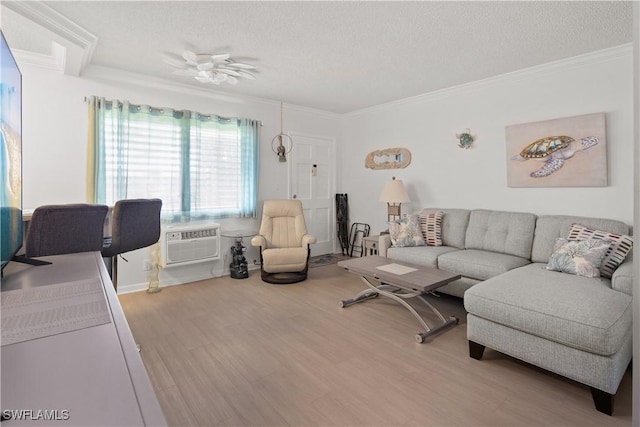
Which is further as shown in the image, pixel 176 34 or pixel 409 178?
pixel 409 178

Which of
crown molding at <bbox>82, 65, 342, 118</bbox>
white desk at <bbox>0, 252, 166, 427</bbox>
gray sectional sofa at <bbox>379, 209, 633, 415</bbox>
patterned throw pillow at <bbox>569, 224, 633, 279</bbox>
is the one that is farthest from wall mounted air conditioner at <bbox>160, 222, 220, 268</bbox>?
patterned throw pillow at <bbox>569, 224, 633, 279</bbox>

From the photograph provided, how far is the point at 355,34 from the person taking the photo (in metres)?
2.64

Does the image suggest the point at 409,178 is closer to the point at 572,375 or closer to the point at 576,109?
the point at 576,109

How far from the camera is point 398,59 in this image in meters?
3.17

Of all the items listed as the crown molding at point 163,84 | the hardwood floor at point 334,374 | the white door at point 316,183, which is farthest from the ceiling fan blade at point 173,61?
the hardwood floor at point 334,374

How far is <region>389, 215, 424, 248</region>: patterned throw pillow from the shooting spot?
3.78 metres

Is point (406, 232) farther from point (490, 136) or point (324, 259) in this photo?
point (324, 259)

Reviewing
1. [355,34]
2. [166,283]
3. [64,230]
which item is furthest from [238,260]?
[355,34]

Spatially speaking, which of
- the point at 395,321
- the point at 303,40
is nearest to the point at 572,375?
the point at 395,321

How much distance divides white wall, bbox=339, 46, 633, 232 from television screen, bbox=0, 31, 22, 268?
4115 millimetres

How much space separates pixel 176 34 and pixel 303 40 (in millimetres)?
1050

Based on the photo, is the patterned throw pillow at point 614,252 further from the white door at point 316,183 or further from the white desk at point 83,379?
the white door at point 316,183

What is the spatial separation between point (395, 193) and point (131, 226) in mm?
3070

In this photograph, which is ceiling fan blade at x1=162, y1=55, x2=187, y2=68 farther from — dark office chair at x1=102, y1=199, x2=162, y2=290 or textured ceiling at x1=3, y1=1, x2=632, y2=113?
dark office chair at x1=102, y1=199, x2=162, y2=290
